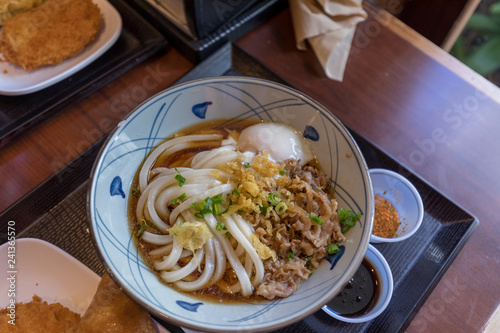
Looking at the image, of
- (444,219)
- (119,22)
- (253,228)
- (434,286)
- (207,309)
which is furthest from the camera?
(119,22)

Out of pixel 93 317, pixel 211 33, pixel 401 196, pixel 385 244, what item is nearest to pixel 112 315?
pixel 93 317

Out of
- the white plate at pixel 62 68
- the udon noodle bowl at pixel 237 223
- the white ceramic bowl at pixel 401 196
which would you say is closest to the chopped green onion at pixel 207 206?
the udon noodle bowl at pixel 237 223

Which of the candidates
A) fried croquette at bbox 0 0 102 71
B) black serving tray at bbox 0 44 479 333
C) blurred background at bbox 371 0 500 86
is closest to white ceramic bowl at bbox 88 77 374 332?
black serving tray at bbox 0 44 479 333

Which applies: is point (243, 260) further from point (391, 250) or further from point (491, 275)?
point (491, 275)

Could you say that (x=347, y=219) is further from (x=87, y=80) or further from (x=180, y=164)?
(x=87, y=80)

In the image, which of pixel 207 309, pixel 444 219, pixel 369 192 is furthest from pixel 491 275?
pixel 207 309

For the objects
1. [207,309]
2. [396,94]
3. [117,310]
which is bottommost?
[117,310]

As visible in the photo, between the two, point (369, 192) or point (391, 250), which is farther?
point (391, 250)

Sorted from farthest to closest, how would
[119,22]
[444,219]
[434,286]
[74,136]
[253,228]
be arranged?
1. [119,22]
2. [74,136]
3. [444,219]
4. [434,286]
5. [253,228]

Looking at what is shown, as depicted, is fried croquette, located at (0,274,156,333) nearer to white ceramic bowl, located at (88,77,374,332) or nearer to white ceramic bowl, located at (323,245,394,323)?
white ceramic bowl, located at (88,77,374,332)
